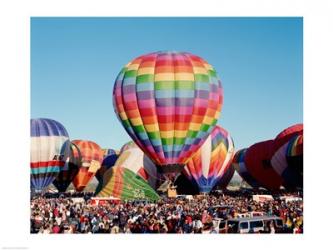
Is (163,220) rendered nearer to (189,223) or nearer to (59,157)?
(189,223)

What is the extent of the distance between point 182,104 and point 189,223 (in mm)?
8725

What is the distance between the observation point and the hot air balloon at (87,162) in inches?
1415

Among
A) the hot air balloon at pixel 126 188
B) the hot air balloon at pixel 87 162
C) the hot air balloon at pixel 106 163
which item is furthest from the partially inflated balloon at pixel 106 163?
the hot air balloon at pixel 126 188

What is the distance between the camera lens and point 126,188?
22.0 m

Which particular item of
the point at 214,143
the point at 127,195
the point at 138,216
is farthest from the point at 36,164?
the point at 138,216

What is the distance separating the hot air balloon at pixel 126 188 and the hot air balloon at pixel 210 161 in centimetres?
630

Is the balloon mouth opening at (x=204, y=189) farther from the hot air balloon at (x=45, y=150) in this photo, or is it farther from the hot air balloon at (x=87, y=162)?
the hot air balloon at (x=87, y=162)

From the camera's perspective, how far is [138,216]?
558 inches

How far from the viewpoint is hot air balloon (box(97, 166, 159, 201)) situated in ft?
71.8

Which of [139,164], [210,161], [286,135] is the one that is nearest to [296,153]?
[286,135]

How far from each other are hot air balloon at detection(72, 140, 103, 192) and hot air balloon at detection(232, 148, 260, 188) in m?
8.17

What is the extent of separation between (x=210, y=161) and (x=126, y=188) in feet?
27.5

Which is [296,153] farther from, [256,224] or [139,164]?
[256,224]
